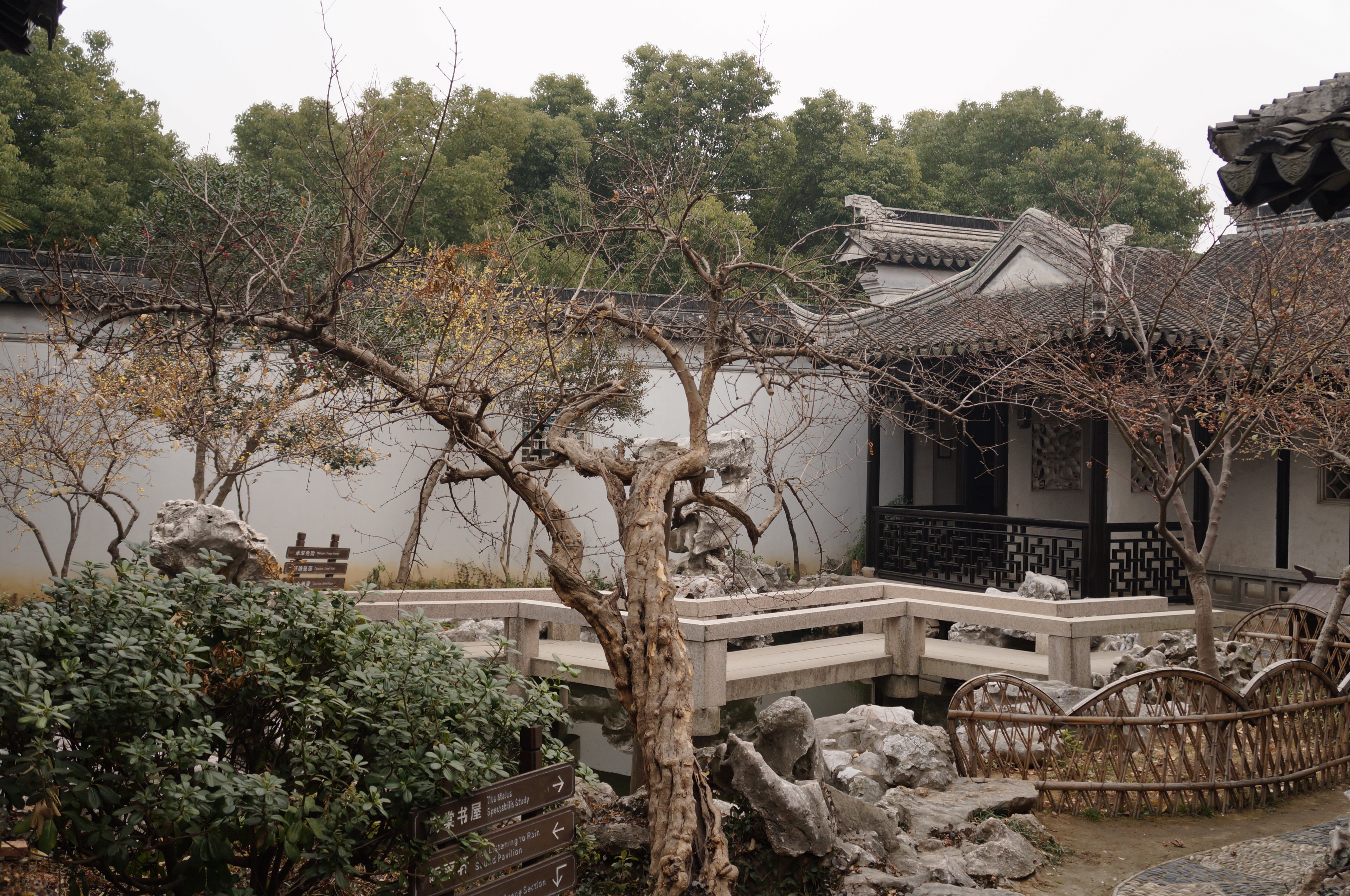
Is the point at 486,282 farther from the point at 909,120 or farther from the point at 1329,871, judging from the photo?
the point at 909,120

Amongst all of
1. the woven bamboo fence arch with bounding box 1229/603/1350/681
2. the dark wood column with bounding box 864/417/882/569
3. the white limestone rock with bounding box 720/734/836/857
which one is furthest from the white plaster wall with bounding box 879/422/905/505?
the white limestone rock with bounding box 720/734/836/857

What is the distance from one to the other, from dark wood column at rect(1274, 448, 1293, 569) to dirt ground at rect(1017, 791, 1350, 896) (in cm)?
623

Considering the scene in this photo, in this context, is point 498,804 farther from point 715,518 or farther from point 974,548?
point 974,548

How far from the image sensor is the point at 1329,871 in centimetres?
376

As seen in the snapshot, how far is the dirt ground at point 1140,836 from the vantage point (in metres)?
4.80

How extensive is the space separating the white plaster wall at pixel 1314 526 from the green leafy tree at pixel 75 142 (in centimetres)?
1666

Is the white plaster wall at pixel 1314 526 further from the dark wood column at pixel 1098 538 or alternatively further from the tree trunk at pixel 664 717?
the tree trunk at pixel 664 717

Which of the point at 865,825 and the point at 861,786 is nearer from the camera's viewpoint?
the point at 865,825

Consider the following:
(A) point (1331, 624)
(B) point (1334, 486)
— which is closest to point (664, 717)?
(A) point (1331, 624)

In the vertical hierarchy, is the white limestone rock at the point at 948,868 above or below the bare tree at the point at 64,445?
below

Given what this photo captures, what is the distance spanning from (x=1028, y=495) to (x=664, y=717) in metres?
10.5

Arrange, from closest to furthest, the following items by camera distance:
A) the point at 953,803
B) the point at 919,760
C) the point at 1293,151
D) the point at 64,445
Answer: the point at 1293,151
the point at 953,803
the point at 919,760
the point at 64,445

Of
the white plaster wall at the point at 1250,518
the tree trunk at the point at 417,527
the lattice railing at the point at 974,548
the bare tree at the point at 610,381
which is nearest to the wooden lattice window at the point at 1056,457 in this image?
the lattice railing at the point at 974,548

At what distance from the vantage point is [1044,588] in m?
10.5
